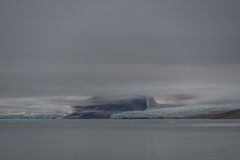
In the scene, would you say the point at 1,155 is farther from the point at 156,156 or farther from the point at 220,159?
the point at 220,159

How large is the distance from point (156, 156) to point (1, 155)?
55.6 ft

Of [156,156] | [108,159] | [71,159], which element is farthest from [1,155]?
[156,156]

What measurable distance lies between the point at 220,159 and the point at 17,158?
20590 millimetres

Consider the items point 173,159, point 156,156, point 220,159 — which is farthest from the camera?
point 156,156

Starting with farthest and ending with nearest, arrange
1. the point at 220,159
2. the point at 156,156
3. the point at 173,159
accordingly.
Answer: the point at 156,156
the point at 173,159
the point at 220,159

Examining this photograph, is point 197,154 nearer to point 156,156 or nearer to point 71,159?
point 156,156

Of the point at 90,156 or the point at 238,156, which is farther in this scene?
the point at 90,156

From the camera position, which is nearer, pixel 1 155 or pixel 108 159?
pixel 108 159

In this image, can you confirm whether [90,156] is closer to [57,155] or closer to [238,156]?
[57,155]

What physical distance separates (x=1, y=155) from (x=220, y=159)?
2342 cm

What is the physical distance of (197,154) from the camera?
156 ft

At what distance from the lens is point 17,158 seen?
45469 mm

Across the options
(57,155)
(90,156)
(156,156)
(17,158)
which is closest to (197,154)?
(156,156)

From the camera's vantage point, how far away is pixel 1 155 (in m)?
47.9
